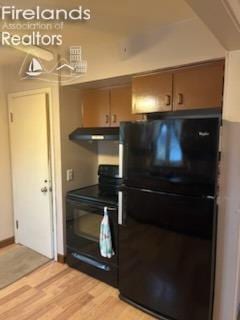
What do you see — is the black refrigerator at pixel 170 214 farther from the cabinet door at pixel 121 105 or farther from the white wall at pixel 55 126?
the white wall at pixel 55 126

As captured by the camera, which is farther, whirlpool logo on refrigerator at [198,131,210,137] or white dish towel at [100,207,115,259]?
white dish towel at [100,207,115,259]

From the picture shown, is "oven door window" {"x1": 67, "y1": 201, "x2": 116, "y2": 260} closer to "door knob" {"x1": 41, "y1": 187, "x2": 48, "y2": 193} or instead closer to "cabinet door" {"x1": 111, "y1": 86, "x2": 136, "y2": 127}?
"door knob" {"x1": 41, "y1": 187, "x2": 48, "y2": 193}

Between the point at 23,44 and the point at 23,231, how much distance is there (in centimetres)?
238

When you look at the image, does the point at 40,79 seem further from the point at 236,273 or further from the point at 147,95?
the point at 236,273

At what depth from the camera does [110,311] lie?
220 centimetres

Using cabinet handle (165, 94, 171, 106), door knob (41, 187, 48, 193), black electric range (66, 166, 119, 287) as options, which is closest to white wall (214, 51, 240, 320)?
cabinet handle (165, 94, 171, 106)

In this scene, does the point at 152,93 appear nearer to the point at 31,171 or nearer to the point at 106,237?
the point at 106,237

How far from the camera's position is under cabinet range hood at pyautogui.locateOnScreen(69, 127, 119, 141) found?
246 centimetres

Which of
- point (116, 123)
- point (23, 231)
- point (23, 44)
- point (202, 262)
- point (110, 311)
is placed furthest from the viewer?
point (23, 231)

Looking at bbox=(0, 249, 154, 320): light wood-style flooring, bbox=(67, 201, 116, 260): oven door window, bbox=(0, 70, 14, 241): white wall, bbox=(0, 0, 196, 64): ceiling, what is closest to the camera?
bbox=(0, 0, 196, 64): ceiling

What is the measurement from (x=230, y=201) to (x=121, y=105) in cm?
150

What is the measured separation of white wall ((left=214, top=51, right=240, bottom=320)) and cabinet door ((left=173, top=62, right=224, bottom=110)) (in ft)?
0.44

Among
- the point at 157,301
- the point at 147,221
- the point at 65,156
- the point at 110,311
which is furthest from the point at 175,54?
the point at 110,311

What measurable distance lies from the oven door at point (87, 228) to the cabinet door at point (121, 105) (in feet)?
3.17
